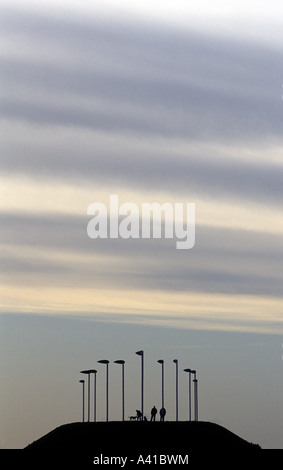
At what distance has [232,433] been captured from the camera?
123m

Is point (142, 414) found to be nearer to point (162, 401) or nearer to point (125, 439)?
point (162, 401)

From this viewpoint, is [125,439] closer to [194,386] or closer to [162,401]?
[162,401]
